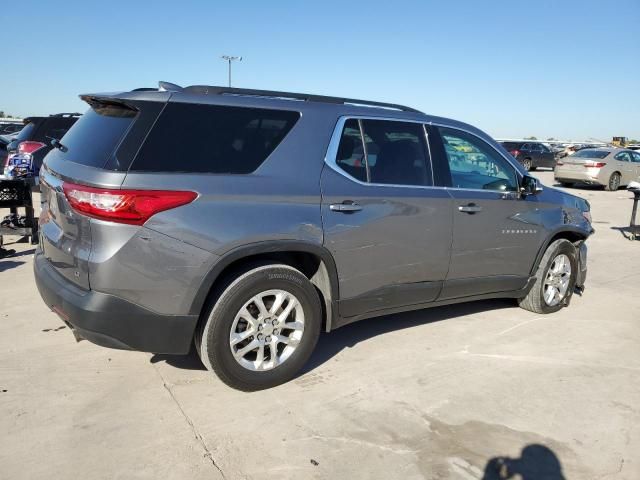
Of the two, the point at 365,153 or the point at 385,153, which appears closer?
the point at 365,153

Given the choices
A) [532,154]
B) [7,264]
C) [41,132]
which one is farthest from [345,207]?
[532,154]

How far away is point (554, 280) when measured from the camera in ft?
17.5

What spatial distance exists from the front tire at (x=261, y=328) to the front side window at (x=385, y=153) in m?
0.90

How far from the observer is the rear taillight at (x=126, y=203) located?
2.88m

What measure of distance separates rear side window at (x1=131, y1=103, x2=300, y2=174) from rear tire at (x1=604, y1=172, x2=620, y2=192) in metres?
18.1

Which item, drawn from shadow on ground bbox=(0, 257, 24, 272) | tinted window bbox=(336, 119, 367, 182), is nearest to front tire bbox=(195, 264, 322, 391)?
tinted window bbox=(336, 119, 367, 182)

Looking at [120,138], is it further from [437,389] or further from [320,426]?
[437,389]

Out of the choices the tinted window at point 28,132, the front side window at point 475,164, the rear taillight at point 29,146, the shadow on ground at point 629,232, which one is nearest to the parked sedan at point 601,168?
the shadow on ground at point 629,232

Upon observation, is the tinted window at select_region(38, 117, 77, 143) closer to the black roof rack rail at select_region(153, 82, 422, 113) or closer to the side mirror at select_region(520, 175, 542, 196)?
the black roof rack rail at select_region(153, 82, 422, 113)

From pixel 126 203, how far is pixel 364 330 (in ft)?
8.19

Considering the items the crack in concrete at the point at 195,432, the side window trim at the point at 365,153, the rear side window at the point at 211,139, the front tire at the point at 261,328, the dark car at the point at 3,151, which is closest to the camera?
the crack in concrete at the point at 195,432

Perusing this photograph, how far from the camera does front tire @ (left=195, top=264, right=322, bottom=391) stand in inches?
127

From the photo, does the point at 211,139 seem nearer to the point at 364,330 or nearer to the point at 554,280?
the point at 364,330

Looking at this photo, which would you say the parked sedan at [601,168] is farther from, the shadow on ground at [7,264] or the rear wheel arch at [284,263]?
the shadow on ground at [7,264]
